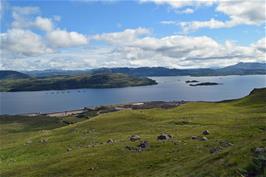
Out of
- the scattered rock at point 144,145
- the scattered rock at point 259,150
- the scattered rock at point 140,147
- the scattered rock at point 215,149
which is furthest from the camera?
the scattered rock at point 144,145

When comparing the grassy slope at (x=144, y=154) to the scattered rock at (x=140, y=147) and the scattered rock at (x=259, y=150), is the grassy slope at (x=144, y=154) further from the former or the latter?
the scattered rock at (x=140, y=147)

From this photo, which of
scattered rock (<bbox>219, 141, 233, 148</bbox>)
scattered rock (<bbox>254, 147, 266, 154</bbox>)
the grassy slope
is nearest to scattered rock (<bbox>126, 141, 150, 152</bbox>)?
the grassy slope

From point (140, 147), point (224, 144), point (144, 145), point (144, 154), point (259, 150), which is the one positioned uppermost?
point (259, 150)

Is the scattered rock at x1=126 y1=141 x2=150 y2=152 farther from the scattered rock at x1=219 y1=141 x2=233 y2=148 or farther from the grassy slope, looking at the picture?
the scattered rock at x1=219 y1=141 x2=233 y2=148

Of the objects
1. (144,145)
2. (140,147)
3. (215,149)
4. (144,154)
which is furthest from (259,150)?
(144,145)

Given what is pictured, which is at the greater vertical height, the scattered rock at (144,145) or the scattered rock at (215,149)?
the scattered rock at (215,149)

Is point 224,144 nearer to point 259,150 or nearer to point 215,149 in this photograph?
point 215,149

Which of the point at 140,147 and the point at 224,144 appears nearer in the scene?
the point at 224,144

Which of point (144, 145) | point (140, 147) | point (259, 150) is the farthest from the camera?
point (144, 145)

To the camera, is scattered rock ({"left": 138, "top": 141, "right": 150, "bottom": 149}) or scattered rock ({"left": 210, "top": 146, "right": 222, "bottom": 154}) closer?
scattered rock ({"left": 210, "top": 146, "right": 222, "bottom": 154})

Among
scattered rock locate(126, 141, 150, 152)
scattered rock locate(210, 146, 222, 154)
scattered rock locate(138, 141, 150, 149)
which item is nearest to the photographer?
scattered rock locate(210, 146, 222, 154)

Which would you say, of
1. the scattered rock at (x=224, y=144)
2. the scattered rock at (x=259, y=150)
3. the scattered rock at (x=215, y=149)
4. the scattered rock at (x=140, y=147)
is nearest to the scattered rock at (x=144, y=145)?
the scattered rock at (x=140, y=147)

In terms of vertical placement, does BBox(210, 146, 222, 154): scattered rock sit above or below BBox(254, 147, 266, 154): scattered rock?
below

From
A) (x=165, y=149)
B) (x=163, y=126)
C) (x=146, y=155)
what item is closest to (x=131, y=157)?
(x=146, y=155)
